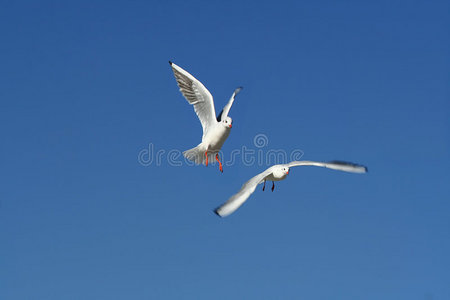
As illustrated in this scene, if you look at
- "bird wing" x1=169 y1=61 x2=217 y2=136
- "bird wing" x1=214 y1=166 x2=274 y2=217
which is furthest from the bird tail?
"bird wing" x1=214 y1=166 x2=274 y2=217

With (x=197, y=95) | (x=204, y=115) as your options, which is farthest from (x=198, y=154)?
(x=197, y=95)

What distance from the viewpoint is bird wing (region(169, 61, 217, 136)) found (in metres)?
14.6

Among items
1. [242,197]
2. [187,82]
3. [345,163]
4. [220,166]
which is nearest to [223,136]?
[220,166]

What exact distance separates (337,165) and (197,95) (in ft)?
12.6

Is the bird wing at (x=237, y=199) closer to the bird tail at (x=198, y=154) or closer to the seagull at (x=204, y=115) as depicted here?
the seagull at (x=204, y=115)

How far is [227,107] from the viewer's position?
14914 millimetres

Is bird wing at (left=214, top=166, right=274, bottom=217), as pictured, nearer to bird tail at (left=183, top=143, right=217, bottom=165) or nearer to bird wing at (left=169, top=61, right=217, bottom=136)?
bird tail at (left=183, top=143, right=217, bottom=165)

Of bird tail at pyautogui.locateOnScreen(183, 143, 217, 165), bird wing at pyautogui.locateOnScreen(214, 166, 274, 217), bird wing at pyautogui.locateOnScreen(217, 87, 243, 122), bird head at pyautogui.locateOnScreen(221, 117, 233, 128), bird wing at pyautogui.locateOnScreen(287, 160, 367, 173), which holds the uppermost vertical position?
bird wing at pyautogui.locateOnScreen(217, 87, 243, 122)

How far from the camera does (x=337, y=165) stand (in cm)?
1337

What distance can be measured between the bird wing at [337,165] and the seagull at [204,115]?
1.78m

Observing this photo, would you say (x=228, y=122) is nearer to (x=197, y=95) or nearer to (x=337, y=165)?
(x=197, y=95)

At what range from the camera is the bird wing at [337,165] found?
1316cm

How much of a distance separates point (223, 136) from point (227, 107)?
1.19 m

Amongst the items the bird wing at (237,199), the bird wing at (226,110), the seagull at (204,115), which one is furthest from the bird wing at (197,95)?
the bird wing at (237,199)
